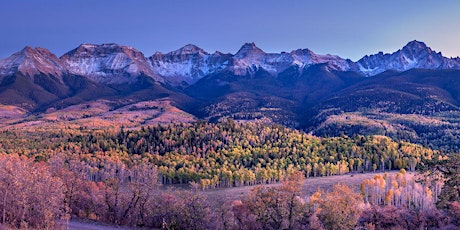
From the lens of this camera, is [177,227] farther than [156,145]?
No

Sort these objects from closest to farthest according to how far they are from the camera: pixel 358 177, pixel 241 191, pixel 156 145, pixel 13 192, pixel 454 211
Answer: pixel 13 192 → pixel 454 211 → pixel 241 191 → pixel 358 177 → pixel 156 145

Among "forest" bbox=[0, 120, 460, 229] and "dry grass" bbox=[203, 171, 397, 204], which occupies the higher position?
"forest" bbox=[0, 120, 460, 229]

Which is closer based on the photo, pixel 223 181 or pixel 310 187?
pixel 310 187

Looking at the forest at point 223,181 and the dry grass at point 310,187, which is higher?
the forest at point 223,181

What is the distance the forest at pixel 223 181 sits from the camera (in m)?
48.7

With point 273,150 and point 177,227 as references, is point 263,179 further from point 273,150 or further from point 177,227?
point 177,227

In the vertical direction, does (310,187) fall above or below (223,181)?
below

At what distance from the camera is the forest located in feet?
160

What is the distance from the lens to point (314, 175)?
146 meters

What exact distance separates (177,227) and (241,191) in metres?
68.0

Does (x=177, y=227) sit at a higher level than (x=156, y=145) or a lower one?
lower

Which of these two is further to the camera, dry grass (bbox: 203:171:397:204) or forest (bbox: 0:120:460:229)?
dry grass (bbox: 203:171:397:204)

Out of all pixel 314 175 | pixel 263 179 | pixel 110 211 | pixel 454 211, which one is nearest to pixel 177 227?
pixel 110 211

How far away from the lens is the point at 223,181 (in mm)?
137875
